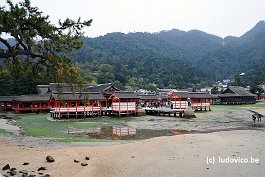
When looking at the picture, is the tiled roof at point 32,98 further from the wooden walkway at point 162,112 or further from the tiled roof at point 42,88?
the wooden walkway at point 162,112

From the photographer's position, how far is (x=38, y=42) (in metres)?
16.7

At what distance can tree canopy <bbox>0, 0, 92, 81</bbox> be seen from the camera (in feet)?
49.1

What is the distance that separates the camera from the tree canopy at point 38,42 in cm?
1498

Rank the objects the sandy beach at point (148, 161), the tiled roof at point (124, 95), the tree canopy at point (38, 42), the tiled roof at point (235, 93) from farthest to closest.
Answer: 1. the tiled roof at point (235, 93)
2. the tiled roof at point (124, 95)
3. the tree canopy at point (38, 42)
4. the sandy beach at point (148, 161)

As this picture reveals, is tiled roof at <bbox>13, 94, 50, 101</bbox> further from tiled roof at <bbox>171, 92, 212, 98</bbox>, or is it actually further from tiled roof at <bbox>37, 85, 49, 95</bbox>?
tiled roof at <bbox>171, 92, 212, 98</bbox>

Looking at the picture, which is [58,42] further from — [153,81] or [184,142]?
[153,81]

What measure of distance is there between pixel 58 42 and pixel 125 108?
31764 mm

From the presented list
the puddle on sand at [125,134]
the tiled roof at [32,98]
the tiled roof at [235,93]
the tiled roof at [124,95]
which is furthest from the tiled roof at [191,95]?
the puddle on sand at [125,134]

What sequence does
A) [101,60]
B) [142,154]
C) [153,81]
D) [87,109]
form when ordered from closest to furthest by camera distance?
[142,154], [87,109], [153,81], [101,60]

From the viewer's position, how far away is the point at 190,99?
2299 inches

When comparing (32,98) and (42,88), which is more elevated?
(42,88)

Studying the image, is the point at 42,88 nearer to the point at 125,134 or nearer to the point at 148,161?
the point at 125,134

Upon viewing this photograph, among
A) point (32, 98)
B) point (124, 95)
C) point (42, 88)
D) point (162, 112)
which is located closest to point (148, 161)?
point (124, 95)

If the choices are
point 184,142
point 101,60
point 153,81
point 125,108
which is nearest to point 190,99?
point 125,108
